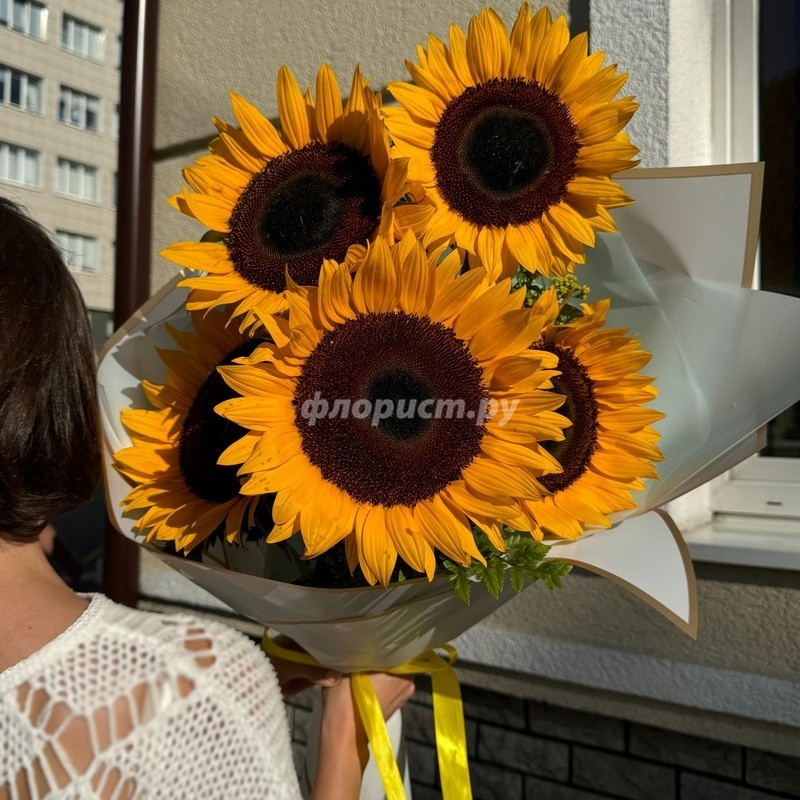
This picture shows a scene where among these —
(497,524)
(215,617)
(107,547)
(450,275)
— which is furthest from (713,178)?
(107,547)

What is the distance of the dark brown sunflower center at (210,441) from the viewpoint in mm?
1043

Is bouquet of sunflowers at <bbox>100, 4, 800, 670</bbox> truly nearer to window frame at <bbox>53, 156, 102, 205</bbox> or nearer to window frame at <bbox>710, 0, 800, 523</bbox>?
window frame at <bbox>710, 0, 800, 523</bbox>

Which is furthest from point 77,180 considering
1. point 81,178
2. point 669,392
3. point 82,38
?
point 669,392

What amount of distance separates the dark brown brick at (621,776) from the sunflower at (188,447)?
166cm

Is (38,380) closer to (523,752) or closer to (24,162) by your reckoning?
(523,752)

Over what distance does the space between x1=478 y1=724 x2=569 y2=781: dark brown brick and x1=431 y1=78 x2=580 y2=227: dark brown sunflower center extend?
74.3 inches

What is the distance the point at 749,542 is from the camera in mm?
2014

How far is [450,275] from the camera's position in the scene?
874mm

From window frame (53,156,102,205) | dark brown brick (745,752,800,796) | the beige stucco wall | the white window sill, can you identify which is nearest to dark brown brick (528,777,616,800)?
the beige stucco wall

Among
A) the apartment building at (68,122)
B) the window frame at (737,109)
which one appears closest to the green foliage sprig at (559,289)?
the window frame at (737,109)

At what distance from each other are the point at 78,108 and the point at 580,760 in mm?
3504

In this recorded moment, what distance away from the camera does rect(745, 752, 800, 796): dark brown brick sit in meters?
1.95

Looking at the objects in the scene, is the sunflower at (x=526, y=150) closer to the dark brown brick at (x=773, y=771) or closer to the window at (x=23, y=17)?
the dark brown brick at (x=773, y=771)

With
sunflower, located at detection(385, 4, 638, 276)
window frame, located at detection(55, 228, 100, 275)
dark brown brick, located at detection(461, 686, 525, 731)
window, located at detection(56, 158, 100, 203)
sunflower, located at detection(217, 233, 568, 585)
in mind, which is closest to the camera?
sunflower, located at detection(217, 233, 568, 585)
